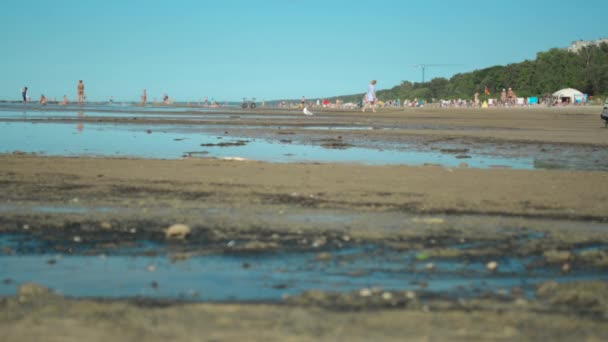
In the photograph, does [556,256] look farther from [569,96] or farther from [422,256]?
[569,96]

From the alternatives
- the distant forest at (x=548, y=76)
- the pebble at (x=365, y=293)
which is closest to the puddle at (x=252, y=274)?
the pebble at (x=365, y=293)

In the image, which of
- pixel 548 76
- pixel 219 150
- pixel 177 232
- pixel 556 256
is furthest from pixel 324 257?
pixel 548 76

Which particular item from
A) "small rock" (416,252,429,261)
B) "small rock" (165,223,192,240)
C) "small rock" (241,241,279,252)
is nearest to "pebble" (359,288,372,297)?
"small rock" (416,252,429,261)

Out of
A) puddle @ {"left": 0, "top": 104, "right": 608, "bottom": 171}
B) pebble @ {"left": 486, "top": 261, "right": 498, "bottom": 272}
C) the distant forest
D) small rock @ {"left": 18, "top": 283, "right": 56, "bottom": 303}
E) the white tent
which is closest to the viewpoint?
small rock @ {"left": 18, "top": 283, "right": 56, "bottom": 303}

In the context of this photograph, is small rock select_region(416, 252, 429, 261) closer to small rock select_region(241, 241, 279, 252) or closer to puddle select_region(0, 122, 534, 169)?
small rock select_region(241, 241, 279, 252)

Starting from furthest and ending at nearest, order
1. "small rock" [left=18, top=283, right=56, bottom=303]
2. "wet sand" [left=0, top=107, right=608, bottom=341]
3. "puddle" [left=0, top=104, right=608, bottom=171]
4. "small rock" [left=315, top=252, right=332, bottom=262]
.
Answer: "puddle" [left=0, top=104, right=608, bottom=171], "small rock" [left=315, top=252, right=332, bottom=262], "small rock" [left=18, top=283, right=56, bottom=303], "wet sand" [left=0, top=107, right=608, bottom=341]

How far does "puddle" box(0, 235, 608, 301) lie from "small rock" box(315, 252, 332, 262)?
0.03 metres

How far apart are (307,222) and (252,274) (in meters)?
2.26

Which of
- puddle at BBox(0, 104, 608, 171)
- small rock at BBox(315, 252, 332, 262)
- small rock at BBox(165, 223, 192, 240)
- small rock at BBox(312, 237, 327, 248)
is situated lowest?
small rock at BBox(315, 252, 332, 262)

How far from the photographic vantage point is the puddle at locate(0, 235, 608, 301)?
5.27 metres

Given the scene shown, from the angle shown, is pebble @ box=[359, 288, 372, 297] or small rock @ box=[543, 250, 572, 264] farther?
small rock @ box=[543, 250, 572, 264]

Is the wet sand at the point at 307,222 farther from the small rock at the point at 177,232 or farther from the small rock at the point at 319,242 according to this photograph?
the small rock at the point at 319,242

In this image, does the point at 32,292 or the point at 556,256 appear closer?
the point at 32,292

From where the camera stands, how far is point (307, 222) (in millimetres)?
7934
